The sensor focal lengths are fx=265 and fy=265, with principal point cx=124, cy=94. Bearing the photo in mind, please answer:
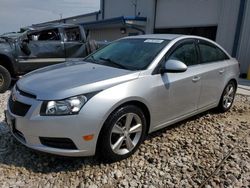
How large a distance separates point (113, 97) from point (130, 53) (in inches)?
46.2

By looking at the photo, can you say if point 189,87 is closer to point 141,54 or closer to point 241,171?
point 141,54

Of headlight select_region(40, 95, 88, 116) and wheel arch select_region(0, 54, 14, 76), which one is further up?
headlight select_region(40, 95, 88, 116)

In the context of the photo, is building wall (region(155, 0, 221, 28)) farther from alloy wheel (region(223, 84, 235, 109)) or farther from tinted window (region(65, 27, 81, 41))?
alloy wheel (region(223, 84, 235, 109))

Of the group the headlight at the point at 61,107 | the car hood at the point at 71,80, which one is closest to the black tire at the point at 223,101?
the car hood at the point at 71,80

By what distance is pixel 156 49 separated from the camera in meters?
3.78

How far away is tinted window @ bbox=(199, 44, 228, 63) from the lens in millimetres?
4488

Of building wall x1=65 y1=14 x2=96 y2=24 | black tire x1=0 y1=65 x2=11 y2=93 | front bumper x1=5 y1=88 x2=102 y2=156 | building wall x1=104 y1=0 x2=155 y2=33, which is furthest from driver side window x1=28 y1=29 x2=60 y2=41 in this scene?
building wall x1=65 y1=14 x2=96 y2=24

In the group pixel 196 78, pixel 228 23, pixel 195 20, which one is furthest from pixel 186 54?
pixel 195 20

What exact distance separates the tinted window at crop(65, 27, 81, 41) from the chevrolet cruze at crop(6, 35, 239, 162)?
360 cm

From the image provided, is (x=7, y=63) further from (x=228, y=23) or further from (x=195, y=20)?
(x=195, y=20)

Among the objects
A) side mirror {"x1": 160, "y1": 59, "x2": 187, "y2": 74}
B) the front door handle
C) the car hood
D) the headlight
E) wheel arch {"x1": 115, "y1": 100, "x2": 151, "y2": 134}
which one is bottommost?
wheel arch {"x1": 115, "y1": 100, "x2": 151, "y2": 134}

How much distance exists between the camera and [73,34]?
7852 mm

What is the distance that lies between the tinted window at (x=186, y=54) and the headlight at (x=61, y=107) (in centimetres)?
167

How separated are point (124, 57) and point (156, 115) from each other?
3.23ft
